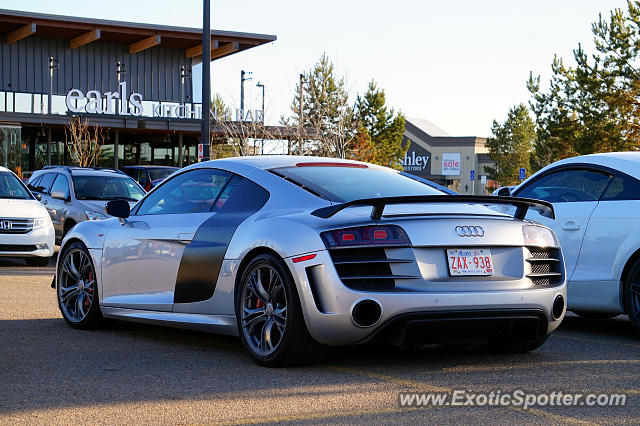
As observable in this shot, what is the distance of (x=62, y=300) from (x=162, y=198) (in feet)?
4.58

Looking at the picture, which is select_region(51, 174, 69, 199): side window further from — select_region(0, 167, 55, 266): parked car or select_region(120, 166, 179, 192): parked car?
select_region(120, 166, 179, 192): parked car

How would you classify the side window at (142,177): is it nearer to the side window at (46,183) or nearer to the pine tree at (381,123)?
the side window at (46,183)

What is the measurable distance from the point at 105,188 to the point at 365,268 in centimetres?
1326

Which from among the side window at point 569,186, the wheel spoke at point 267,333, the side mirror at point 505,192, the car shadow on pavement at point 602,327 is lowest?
the car shadow on pavement at point 602,327

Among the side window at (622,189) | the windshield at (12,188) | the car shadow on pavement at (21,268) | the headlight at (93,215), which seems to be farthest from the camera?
the headlight at (93,215)

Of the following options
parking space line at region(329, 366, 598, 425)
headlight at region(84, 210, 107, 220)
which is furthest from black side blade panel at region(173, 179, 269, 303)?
headlight at region(84, 210, 107, 220)

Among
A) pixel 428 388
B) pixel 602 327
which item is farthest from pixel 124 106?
pixel 428 388

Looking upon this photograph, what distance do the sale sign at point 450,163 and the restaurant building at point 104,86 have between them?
176 ft

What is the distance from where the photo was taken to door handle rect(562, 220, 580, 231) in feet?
26.4

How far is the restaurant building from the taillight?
4233cm

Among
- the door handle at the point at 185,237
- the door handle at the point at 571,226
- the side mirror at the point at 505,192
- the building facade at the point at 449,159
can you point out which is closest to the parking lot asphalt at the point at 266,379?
the door handle at the point at 185,237

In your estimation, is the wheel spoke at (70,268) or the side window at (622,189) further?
the wheel spoke at (70,268)

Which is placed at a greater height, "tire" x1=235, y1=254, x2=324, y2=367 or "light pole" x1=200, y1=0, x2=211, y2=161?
"light pole" x1=200, y1=0, x2=211, y2=161

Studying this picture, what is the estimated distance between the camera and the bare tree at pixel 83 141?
155 feet
